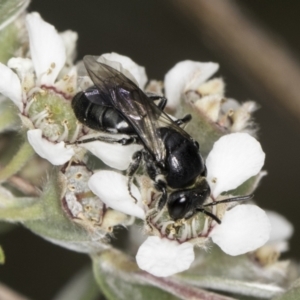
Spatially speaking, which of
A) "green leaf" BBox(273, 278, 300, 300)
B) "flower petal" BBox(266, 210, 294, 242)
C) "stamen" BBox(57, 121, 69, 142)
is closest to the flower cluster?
"stamen" BBox(57, 121, 69, 142)

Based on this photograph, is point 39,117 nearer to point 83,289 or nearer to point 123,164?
point 123,164

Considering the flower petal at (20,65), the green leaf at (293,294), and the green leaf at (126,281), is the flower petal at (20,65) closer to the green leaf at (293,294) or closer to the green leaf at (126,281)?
the green leaf at (126,281)

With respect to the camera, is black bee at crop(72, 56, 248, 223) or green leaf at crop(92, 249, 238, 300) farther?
green leaf at crop(92, 249, 238, 300)

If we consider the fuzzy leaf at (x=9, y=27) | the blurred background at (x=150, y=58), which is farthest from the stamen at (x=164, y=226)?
the blurred background at (x=150, y=58)

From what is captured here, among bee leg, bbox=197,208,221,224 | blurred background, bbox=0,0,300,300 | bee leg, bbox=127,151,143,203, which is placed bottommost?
blurred background, bbox=0,0,300,300

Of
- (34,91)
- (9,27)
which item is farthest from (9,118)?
(9,27)

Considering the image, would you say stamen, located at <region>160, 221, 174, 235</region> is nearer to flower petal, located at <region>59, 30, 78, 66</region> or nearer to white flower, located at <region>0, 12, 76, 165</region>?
white flower, located at <region>0, 12, 76, 165</region>

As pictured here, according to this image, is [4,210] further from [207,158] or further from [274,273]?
[274,273]
